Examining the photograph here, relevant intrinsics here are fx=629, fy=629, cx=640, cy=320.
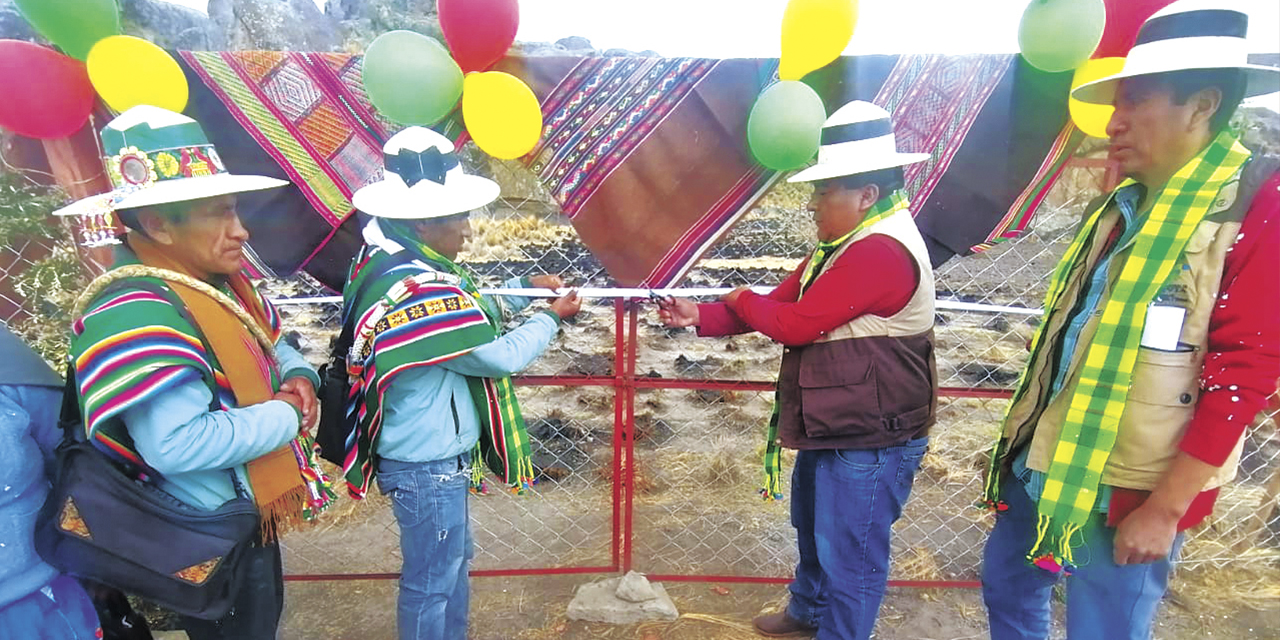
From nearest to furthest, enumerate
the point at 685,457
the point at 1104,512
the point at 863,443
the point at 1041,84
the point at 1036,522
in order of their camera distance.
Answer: the point at 1104,512 → the point at 1036,522 → the point at 863,443 → the point at 1041,84 → the point at 685,457

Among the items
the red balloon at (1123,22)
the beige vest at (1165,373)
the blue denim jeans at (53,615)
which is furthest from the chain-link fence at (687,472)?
the blue denim jeans at (53,615)

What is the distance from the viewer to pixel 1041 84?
8.26ft

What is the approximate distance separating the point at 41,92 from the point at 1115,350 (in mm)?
3376

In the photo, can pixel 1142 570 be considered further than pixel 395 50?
No

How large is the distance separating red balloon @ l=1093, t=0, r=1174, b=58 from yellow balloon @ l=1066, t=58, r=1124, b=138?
6cm

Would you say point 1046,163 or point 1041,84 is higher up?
point 1041,84

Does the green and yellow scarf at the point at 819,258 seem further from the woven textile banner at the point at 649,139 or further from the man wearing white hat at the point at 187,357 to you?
the man wearing white hat at the point at 187,357

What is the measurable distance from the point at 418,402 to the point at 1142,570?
2118 mm

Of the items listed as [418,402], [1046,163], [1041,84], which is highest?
[1041,84]

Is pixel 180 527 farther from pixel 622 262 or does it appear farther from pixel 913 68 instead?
pixel 913 68

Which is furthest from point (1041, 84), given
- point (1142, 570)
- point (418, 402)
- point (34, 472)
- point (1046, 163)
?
point (34, 472)

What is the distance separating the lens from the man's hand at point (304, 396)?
1.89 m

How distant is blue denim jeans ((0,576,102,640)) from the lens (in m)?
1.58

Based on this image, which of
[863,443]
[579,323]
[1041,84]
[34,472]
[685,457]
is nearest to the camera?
[34,472]
